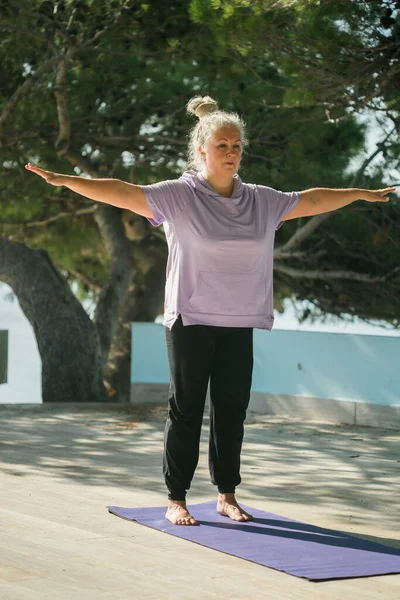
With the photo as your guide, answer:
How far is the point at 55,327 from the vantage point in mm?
9586

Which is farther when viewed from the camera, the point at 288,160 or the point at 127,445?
the point at 288,160

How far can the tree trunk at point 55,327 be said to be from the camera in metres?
9.47

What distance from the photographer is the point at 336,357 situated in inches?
289

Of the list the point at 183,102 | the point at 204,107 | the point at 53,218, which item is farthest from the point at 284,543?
the point at 53,218

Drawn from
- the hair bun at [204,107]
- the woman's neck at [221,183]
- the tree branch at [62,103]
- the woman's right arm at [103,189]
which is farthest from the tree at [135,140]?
the woman's right arm at [103,189]

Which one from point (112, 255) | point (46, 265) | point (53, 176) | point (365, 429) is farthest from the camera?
point (112, 255)

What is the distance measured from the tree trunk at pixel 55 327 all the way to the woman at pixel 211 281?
5514 millimetres

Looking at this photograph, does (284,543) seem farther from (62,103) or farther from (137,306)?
(137,306)

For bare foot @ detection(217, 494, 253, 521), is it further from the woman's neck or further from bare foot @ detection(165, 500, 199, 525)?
the woman's neck

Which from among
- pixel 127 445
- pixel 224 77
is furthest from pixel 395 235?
pixel 127 445

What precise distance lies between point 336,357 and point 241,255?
359 centimetres

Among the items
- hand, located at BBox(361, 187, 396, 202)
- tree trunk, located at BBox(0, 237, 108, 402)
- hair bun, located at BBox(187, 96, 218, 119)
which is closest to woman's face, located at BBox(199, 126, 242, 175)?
hair bun, located at BBox(187, 96, 218, 119)

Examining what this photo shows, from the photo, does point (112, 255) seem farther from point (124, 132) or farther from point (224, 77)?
point (224, 77)

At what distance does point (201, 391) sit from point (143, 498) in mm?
704
